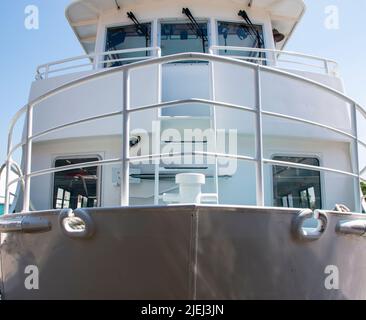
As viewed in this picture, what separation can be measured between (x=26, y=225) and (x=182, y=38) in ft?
12.8

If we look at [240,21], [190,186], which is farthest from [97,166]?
[240,21]

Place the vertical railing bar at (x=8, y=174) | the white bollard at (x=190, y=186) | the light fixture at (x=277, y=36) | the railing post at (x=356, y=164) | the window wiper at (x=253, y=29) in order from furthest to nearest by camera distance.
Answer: the light fixture at (x=277, y=36) < the window wiper at (x=253, y=29) < the vertical railing bar at (x=8, y=174) < the railing post at (x=356, y=164) < the white bollard at (x=190, y=186)

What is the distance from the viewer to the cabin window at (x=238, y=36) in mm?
6043

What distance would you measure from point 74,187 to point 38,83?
165cm

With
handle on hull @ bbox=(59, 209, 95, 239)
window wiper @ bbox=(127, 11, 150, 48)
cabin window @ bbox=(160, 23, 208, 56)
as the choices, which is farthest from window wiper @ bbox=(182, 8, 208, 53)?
handle on hull @ bbox=(59, 209, 95, 239)

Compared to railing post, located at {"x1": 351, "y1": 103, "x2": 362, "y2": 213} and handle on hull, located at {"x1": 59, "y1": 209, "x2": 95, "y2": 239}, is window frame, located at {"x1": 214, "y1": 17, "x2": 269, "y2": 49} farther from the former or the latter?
handle on hull, located at {"x1": 59, "y1": 209, "x2": 95, "y2": 239}

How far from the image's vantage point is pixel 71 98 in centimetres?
521

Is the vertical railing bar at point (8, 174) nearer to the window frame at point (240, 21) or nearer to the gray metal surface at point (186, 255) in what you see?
the gray metal surface at point (186, 255)

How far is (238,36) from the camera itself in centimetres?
616

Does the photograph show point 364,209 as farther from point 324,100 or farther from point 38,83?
point 38,83

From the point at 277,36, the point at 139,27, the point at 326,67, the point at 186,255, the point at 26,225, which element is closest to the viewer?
the point at 186,255

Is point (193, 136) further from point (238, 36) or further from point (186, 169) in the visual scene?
point (238, 36)

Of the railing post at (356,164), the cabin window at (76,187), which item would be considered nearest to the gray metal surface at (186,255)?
the railing post at (356,164)

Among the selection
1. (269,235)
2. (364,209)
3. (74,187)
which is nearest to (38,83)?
(74,187)
